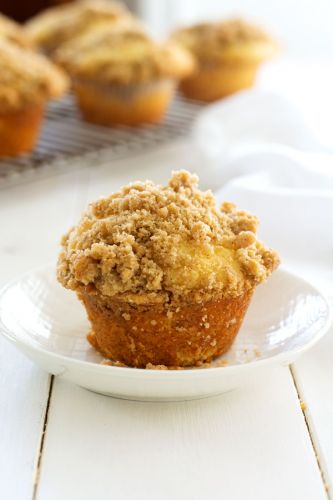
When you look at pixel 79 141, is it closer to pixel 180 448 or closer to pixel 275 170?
pixel 275 170

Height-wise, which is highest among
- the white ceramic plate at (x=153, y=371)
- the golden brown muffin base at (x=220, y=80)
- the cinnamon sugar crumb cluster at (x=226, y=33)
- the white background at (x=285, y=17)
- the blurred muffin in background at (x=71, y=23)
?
the white background at (x=285, y=17)

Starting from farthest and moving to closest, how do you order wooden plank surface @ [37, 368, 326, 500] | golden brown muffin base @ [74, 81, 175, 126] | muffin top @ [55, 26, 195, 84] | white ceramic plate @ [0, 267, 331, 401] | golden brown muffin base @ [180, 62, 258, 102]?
golden brown muffin base @ [180, 62, 258, 102] → golden brown muffin base @ [74, 81, 175, 126] → muffin top @ [55, 26, 195, 84] → white ceramic plate @ [0, 267, 331, 401] → wooden plank surface @ [37, 368, 326, 500]

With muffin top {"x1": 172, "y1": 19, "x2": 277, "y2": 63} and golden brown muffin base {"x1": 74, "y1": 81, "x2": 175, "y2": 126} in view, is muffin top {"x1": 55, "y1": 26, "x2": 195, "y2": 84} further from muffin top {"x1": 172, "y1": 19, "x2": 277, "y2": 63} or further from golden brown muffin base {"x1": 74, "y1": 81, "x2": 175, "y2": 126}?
muffin top {"x1": 172, "y1": 19, "x2": 277, "y2": 63}

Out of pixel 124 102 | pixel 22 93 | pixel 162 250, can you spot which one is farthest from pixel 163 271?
pixel 124 102

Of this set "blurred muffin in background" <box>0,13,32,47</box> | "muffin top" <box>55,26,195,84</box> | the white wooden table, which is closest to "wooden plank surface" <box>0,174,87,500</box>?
the white wooden table

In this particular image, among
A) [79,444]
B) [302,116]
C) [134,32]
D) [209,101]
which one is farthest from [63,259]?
[209,101]

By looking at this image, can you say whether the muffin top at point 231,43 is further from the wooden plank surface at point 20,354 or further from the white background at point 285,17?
the white background at point 285,17

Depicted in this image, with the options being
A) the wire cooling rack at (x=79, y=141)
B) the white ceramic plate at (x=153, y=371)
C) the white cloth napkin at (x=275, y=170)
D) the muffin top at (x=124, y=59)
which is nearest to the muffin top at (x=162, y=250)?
the white ceramic plate at (x=153, y=371)
